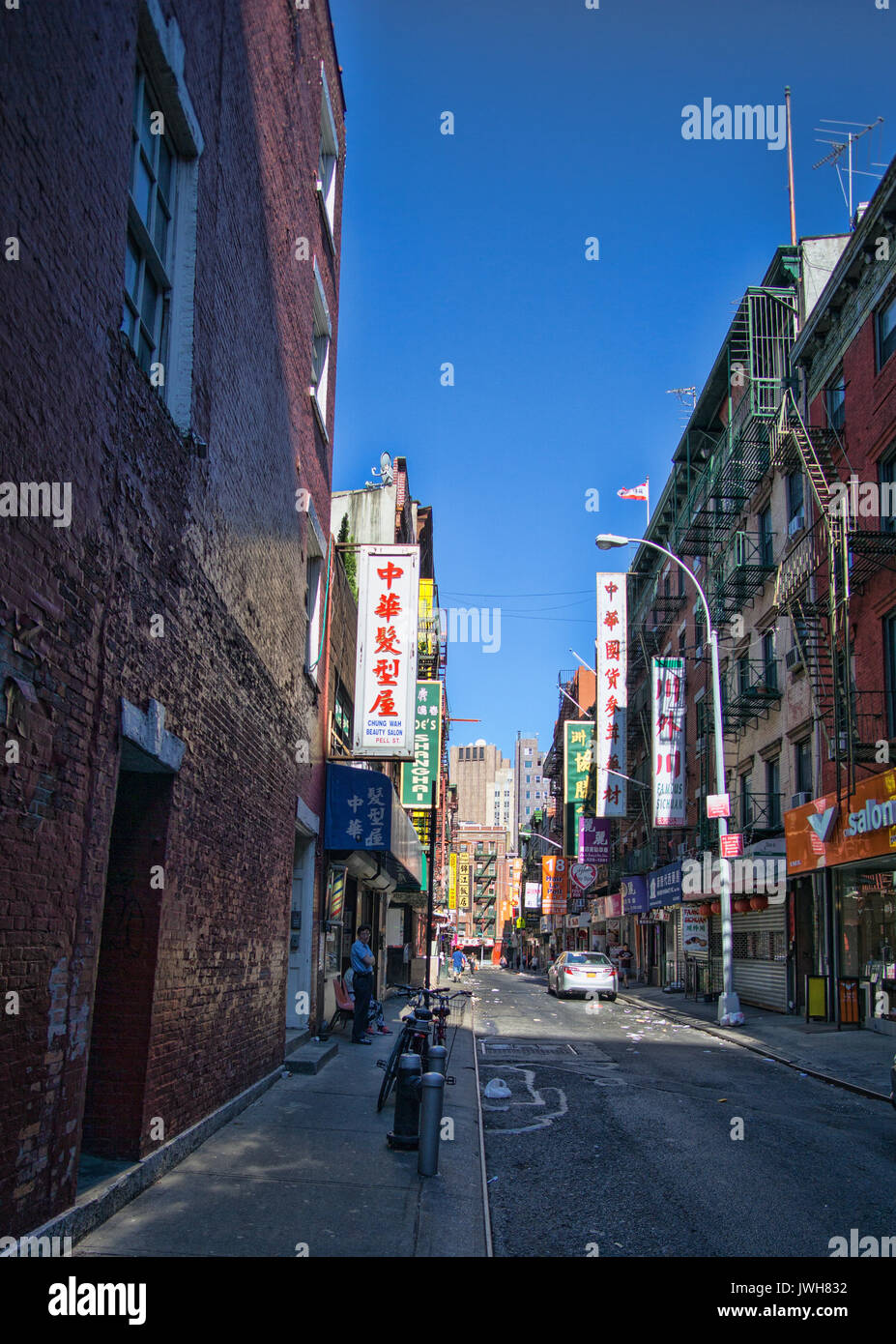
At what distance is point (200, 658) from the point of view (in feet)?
27.0

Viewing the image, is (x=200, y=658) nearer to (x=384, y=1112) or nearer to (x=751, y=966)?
(x=384, y=1112)

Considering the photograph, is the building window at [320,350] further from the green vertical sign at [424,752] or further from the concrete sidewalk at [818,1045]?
the green vertical sign at [424,752]

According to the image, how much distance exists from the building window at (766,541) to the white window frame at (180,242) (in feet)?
67.4

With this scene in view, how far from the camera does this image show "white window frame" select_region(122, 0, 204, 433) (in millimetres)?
7457

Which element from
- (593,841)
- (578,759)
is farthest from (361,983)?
(578,759)

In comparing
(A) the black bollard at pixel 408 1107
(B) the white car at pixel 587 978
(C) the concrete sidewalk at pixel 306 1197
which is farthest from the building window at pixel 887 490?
(B) the white car at pixel 587 978

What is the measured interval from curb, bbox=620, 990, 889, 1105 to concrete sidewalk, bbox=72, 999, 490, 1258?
5568mm

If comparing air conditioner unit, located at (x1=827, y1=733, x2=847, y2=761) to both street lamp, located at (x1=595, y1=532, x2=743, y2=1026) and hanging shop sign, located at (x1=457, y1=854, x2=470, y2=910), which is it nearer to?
street lamp, located at (x1=595, y1=532, x2=743, y2=1026)

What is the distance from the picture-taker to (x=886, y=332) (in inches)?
767

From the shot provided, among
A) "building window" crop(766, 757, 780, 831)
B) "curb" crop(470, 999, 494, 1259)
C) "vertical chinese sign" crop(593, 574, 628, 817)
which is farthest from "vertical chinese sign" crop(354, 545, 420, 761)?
"vertical chinese sign" crop(593, 574, 628, 817)

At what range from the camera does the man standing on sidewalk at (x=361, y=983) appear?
1502 cm

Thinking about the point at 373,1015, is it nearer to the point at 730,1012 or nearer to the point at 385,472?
the point at 730,1012
